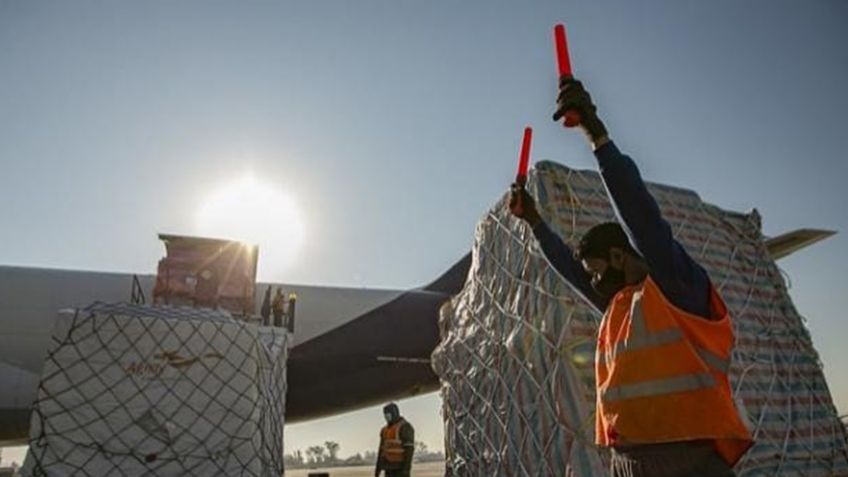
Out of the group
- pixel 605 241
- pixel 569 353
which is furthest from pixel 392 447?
pixel 605 241

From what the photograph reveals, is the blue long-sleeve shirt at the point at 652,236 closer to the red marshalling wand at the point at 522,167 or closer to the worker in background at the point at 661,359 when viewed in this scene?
the worker in background at the point at 661,359

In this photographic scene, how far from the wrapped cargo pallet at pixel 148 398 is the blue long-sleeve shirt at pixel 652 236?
3.76m

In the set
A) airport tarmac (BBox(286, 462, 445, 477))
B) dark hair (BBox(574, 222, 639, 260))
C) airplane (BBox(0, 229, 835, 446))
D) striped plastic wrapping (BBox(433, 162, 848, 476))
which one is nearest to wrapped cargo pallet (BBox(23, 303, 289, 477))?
striped plastic wrapping (BBox(433, 162, 848, 476))

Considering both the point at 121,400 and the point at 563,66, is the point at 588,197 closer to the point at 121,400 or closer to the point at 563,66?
the point at 563,66

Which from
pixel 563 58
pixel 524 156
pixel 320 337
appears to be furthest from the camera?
pixel 320 337

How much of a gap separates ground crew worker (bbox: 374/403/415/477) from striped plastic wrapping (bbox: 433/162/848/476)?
3057 mm

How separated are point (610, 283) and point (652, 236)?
1.40 feet

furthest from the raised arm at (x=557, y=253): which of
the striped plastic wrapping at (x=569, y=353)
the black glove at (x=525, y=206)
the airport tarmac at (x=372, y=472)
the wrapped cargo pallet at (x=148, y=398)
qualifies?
the airport tarmac at (x=372, y=472)

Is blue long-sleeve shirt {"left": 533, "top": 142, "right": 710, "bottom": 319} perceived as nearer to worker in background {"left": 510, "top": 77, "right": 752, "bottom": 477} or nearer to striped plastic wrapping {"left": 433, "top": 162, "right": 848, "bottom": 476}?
worker in background {"left": 510, "top": 77, "right": 752, "bottom": 477}

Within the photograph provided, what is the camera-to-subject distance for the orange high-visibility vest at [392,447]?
7570mm

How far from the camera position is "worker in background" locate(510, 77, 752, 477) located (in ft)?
5.89

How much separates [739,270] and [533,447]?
228 centimetres

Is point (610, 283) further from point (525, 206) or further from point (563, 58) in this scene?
point (563, 58)

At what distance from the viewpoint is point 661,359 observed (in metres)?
1.87
